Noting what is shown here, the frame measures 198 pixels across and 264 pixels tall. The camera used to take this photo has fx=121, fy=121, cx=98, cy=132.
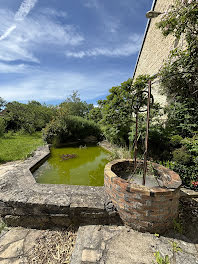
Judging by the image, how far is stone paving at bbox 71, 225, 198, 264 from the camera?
144cm

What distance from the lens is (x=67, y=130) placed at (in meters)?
8.84

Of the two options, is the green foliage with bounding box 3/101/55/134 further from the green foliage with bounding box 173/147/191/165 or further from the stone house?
the green foliage with bounding box 173/147/191/165

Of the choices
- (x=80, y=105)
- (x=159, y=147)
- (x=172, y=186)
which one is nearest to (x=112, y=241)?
(x=172, y=186)

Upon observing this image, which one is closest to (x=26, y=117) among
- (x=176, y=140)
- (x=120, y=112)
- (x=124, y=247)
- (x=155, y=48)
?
(x=120, y=112)

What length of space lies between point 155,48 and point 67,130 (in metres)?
7.63

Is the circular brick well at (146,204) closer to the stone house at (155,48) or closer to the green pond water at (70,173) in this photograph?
the green pond water at (70,173)

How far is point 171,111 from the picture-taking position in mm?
4570

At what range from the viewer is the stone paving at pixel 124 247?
1.44m

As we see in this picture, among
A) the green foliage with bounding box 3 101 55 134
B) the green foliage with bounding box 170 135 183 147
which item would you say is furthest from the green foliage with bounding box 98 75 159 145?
the green foliage with bounding box 3 101 55 134

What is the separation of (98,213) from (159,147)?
11.6 feet

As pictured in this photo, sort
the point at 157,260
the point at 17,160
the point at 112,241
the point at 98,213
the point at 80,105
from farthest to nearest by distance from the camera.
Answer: the point at 80,105, the point at 17,160, the point at 98,213, the point at 112,241, the point at 157,260

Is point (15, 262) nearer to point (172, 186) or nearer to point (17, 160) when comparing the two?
point (172, 186)

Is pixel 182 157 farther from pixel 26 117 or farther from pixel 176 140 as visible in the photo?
pixel 26 117

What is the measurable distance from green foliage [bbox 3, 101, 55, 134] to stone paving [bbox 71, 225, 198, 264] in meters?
11.4
